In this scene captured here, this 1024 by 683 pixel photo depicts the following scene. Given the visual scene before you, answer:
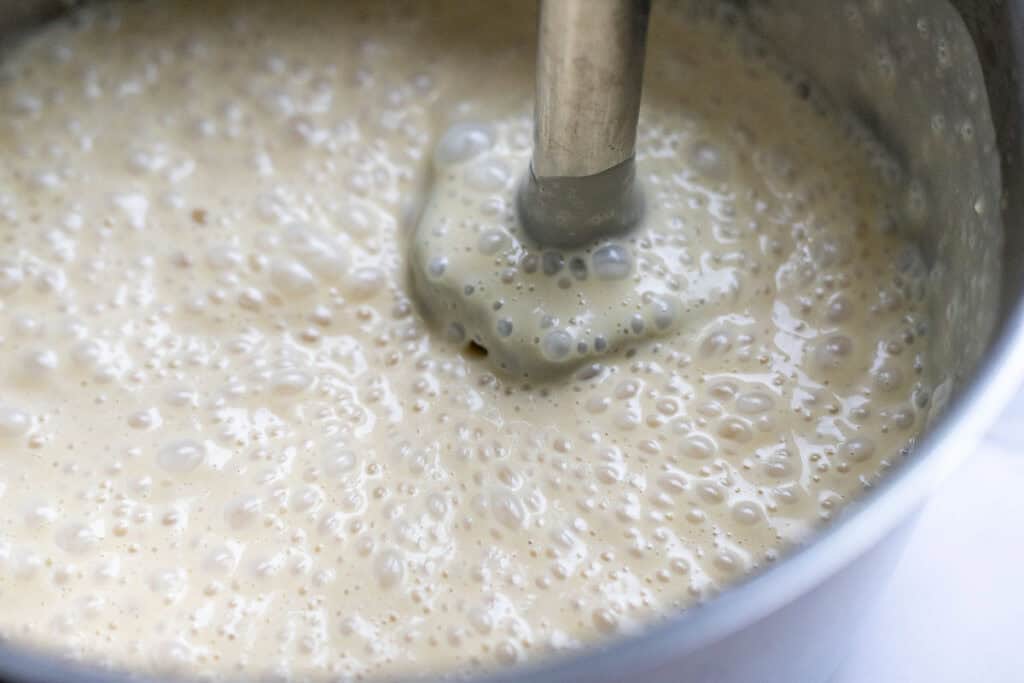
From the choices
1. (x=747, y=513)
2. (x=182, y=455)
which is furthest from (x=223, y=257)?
(x=747, y=513)

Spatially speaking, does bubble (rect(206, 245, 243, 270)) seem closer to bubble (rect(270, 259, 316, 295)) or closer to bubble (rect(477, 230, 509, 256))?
bubble (rect(270, 259, 316, 295))

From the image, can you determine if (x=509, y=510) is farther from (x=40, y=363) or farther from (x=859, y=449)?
(x=40, y=363)

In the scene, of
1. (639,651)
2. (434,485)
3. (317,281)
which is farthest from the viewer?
(317,281)

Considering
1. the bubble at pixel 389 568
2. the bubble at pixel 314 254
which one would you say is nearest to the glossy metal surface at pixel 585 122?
the bubble at pixel 314 254

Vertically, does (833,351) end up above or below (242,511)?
above

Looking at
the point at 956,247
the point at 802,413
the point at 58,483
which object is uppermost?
the point at 956,247

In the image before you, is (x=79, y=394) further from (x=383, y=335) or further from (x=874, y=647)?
(x=874, y=647)

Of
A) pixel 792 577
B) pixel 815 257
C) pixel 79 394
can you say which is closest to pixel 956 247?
pixel 815 257
